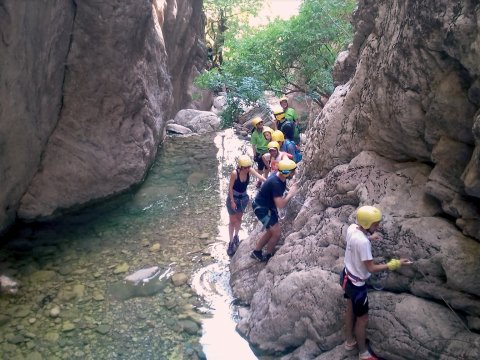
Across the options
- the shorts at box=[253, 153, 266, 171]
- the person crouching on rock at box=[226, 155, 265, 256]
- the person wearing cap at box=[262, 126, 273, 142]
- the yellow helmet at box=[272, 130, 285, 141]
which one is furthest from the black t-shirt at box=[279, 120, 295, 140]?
the person crouching on rock at box=[226, 155, 265, 256]

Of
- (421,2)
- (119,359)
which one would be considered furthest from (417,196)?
(119,359)

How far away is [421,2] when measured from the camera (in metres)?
4.71

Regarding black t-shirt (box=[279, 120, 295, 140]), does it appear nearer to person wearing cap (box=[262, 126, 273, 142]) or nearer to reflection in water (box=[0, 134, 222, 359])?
person wearing cap (box=[262, 126, 273, 142])

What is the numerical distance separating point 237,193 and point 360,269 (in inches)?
145

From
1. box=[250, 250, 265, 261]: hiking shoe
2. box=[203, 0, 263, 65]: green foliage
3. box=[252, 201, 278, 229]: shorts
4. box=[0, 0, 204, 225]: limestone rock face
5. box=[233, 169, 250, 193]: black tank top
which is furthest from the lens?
Answer: box=[203, 0, 263, 65]: green foliage

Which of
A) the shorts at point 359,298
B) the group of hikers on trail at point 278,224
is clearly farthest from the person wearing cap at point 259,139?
the shorts at point 359,298

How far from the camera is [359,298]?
A: 4.86 metres

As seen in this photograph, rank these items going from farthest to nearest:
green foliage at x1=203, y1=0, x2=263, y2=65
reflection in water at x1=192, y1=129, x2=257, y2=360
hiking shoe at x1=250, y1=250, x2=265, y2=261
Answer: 1. green foliage at x1=203, y1=0, x2=263, y2=65
2. hiking shoe at x1=250, y1=250, x2=265, y2=261
3. reflection in water at x1=192, y1=129, x2=257, y2=360

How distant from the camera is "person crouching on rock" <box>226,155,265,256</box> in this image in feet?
25.6

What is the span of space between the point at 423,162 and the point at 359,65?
181cm

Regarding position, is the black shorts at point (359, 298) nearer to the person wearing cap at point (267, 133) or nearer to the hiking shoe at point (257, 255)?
the hiking shoe at point (257, 255)

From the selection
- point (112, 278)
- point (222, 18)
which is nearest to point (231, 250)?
point (112, 278)

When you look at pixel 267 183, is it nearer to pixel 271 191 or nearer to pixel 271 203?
pixel 271 191

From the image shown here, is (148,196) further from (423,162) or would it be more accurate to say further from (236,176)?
(423,162)
